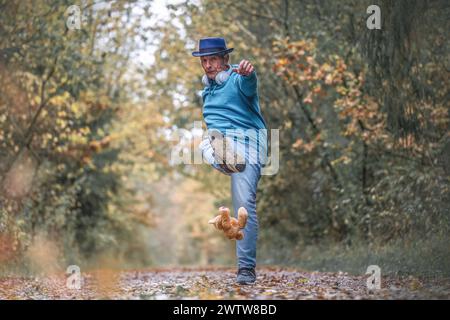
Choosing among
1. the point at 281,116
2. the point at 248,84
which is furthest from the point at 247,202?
the point at 281,116

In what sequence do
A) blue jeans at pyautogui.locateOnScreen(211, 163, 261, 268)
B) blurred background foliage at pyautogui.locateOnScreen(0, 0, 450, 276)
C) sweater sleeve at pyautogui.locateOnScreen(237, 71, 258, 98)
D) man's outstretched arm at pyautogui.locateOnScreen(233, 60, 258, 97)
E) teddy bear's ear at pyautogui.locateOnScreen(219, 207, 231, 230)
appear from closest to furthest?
1. teddy bear's ear at pyautogui.locateOnScreen(219, 207, 231, 230)
2. man's outstretched arm at pyautogui.locateOnScreen(233, 60, 258, 97)
3. sweater sleeve at pyautogui.locateOnScreen(237, 71, 258, 98)
4. blue jeans at pyautogui.locateOnScreen(211, 163, 261, 268)
5. blurred background foliage at pyautogui.locateOnScreen(0, 0, 450, 276)

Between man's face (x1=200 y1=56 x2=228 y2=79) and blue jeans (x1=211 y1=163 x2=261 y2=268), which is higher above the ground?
man's face (x1=200 y1=56 x2=228 y2=79)

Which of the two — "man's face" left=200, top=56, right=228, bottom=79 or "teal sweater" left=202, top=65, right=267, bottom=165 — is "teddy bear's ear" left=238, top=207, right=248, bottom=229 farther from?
"man's face" left=200, top=56, right=228, bottom=79

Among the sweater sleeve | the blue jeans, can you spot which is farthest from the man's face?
the blue jeans

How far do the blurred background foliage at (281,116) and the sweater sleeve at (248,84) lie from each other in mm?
2438

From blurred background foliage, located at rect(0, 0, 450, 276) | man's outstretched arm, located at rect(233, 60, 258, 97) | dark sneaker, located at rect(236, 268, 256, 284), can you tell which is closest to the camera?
man's outstretched arm, located at rect(233, 60, 258, 97)

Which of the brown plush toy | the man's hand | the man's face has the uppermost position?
the man's face

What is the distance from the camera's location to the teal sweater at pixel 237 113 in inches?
280

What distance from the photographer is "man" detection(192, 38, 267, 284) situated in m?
7.03

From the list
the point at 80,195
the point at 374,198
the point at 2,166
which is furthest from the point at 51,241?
the point at 374,198

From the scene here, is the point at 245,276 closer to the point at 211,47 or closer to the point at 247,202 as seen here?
the point at 247,202

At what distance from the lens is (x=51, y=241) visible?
17.3 m
